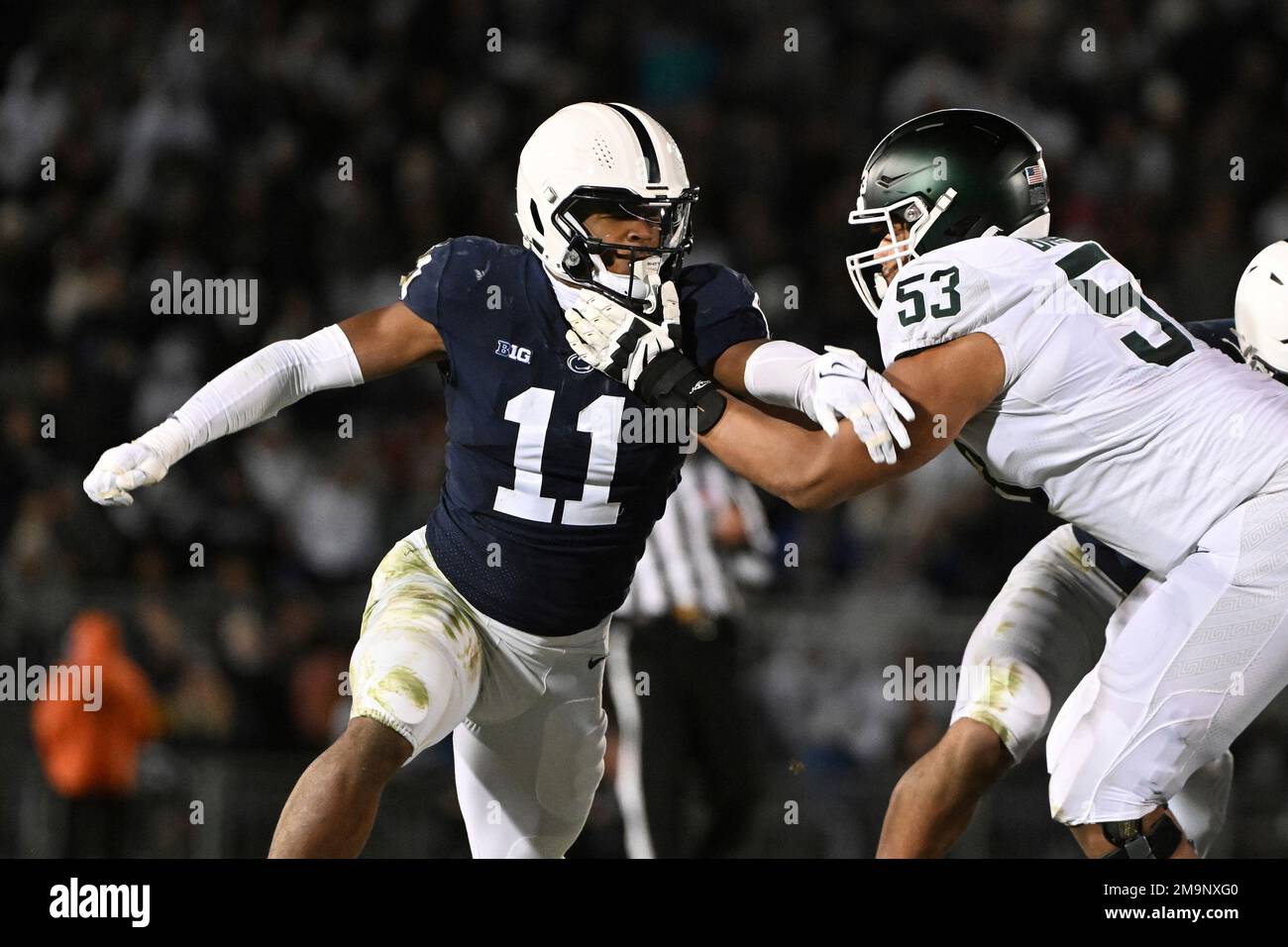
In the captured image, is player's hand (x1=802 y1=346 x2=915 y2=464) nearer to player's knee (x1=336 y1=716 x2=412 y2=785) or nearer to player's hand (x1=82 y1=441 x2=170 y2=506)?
player's knee (x1=336 y1=716 x2=412 y2=785)

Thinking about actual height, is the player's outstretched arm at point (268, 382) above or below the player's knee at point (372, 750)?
above

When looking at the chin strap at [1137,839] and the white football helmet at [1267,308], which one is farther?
the white football helmet at [1267,308]

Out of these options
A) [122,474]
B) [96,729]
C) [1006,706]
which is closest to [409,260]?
[96,729]

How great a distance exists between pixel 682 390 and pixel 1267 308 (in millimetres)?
1177

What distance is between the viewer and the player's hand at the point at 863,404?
3.06 metres

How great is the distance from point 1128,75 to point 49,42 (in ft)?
17.3

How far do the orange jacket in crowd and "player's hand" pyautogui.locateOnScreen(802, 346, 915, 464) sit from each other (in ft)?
11.9

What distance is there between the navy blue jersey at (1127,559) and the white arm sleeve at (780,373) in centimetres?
76

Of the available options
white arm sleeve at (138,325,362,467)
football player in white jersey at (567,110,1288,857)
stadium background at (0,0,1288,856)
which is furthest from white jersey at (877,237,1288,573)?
stadium background at (0,0,1288,856)

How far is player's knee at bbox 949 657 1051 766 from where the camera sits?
11.5 feet

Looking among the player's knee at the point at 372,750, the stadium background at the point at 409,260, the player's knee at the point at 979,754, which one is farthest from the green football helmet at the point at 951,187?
the stadium background at the point at 409,260

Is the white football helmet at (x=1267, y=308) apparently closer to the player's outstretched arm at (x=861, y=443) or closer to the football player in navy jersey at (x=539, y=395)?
the player's outstretched arm at (x=861, y=443)

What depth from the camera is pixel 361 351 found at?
11.6 feet

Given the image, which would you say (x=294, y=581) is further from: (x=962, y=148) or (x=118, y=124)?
(x=962, y=148)
